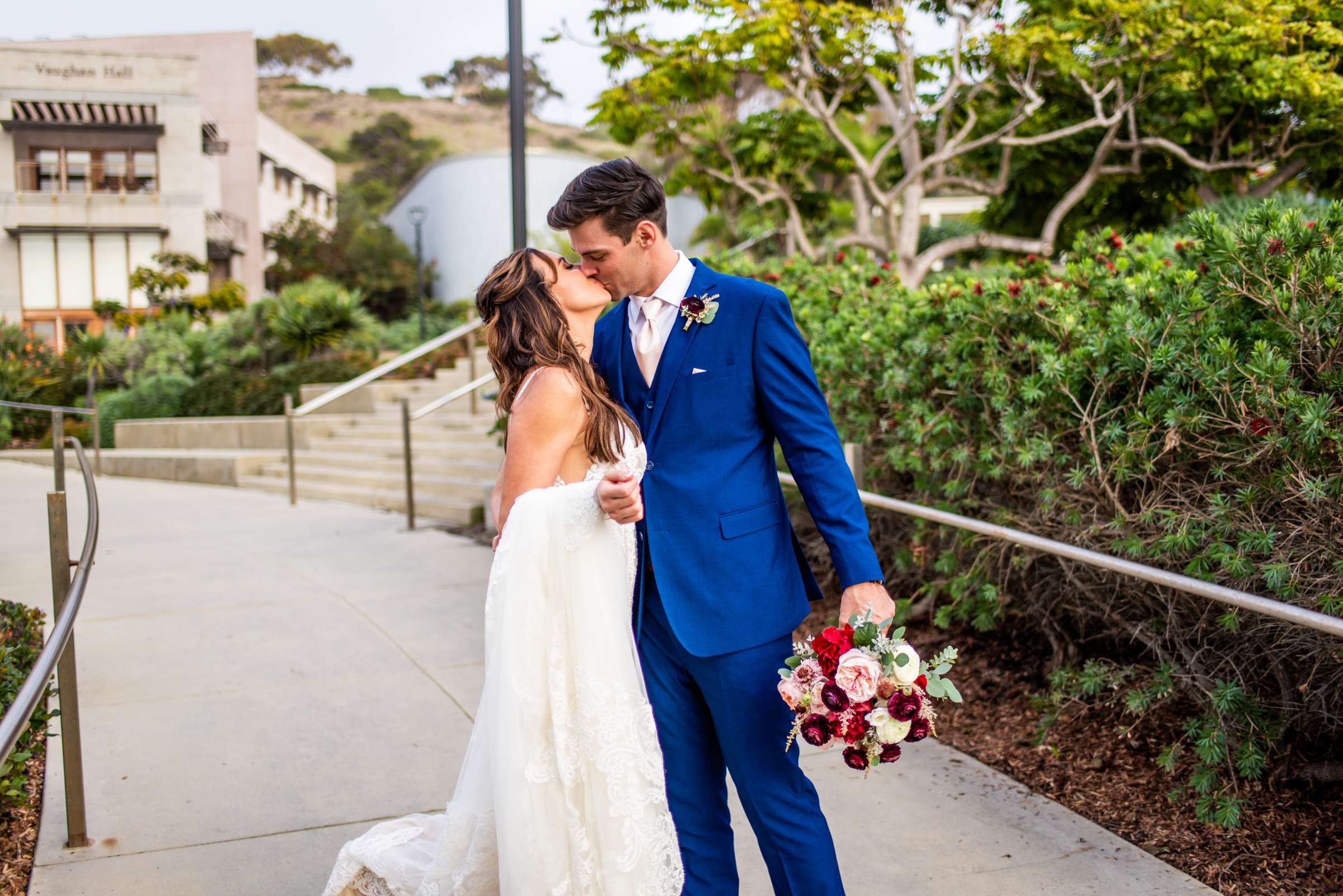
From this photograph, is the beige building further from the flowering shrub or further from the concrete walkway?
the flowering shrub

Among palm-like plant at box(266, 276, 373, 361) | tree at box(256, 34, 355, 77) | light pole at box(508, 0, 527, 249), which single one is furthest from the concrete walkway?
tree at box(256, 34, 355, 77)

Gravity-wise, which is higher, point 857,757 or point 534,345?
point 534,345

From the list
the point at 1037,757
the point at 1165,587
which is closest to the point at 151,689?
the point at 1037,757

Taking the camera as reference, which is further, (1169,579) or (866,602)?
(1169,579)

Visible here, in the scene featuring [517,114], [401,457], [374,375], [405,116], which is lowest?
[401,457]

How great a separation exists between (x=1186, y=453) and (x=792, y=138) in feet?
28.0

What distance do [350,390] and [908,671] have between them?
11715 millimetres

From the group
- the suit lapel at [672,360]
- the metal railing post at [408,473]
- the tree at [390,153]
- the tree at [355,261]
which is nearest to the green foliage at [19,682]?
the suit lapel at [672,360]

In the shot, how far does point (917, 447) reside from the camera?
4285 millimetres

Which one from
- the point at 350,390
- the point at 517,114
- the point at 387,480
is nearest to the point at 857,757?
the point at 517,114

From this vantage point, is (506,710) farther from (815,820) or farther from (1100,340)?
(1100,340)

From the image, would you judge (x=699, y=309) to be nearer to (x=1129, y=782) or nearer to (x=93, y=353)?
(x=1129, y=782)

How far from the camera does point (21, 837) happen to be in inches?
124

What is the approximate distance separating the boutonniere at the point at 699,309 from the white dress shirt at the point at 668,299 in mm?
24
